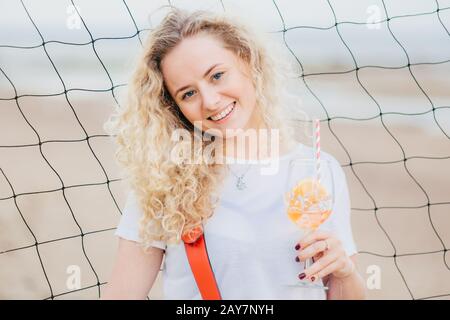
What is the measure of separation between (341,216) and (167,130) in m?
0.39

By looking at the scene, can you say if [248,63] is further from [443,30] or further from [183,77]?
[443,30]

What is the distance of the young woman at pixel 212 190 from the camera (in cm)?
126

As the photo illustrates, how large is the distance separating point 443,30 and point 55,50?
3.40 feet

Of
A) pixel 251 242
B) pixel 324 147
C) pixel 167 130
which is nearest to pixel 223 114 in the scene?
pixel 167 130

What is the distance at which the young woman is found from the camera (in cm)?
126

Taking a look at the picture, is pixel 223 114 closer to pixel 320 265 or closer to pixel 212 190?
pixel 212 190

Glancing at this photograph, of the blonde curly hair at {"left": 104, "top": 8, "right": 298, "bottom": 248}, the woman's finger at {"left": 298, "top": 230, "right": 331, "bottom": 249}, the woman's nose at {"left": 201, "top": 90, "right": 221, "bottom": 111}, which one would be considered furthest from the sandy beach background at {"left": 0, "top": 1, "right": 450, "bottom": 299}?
the woman's finger at {"left": 298, "top": 230, "right": 331, "bottom": 249}

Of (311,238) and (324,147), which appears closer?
(311,238)

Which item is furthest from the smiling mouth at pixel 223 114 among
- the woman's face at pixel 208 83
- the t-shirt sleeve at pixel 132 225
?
the t-shirt sleeve at pixel 132 225

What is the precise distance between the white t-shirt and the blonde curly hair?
28 mm

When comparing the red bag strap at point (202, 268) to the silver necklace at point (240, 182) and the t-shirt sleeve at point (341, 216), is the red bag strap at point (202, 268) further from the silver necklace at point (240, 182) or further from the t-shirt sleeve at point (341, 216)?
the t-shirt sleeve at point (341, 216)

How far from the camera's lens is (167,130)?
135 centimetres

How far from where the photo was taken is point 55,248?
7.82ft

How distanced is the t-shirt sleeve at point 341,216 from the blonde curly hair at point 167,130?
16 cm
